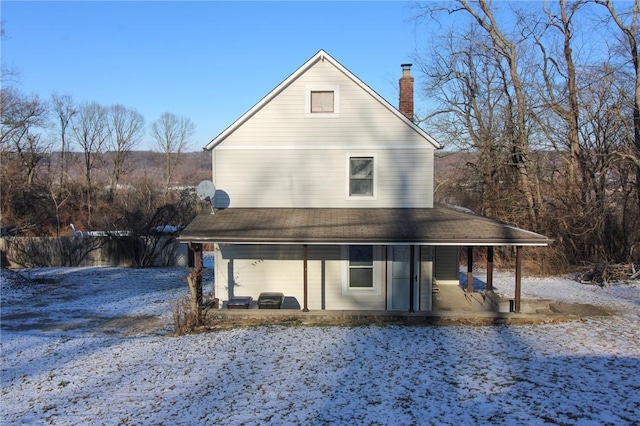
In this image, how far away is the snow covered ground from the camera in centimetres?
646

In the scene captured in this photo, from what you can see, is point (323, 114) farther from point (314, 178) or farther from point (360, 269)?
point (360, 269)

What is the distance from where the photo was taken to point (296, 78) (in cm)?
1362

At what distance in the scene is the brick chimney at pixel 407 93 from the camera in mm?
15312

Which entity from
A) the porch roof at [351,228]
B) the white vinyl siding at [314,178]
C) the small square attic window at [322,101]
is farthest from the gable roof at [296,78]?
the porch roof at [351,228]

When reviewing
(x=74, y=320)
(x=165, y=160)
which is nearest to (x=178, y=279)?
(x=74, y=320)

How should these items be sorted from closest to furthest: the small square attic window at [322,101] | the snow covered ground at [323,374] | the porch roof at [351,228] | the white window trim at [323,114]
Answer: the snow covered ground at [323,374], the porch roof at [351,228], the white window trim at [323,114], the small square attic window at [322,101]

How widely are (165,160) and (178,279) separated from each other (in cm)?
5328

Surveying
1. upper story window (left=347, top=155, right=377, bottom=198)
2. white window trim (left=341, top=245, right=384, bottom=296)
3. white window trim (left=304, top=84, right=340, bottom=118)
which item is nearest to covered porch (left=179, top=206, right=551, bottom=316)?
white window trim (left=341, top=245, right=384, bottom=296)

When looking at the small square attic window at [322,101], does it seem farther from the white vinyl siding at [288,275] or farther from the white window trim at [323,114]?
the white vinyl siding at [288,275]

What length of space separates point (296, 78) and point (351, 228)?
5.12 meters

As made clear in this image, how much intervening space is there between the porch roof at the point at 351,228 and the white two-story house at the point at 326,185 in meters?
0.10

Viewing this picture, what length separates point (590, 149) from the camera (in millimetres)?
24047

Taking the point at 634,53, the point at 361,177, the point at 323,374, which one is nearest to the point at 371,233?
the point at 361,177

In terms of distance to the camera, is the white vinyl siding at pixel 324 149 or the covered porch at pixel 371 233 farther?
the white vinyl siding at pixel 324 149
